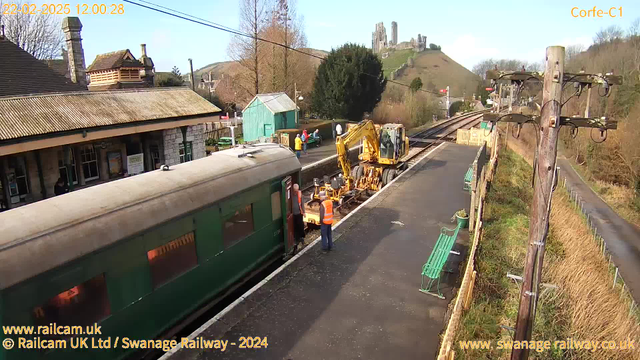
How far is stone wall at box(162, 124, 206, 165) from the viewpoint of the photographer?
17844 millimetres

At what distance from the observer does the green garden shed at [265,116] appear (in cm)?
2838

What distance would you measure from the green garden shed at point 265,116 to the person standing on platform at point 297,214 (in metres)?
17.9

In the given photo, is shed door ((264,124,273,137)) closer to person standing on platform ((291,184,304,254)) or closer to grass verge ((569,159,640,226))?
person standing on platform ((291,184,304,254))

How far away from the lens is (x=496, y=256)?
1042cm

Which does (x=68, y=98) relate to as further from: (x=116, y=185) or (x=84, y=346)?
(x=84, y=346)

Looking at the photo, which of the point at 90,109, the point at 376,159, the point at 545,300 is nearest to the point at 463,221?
the point at 545,300

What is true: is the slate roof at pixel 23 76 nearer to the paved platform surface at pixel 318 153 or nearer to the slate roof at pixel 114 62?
the slate roof at pixel 114 62

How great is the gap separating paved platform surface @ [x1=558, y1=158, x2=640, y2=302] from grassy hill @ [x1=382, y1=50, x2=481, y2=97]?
61220 millimetres

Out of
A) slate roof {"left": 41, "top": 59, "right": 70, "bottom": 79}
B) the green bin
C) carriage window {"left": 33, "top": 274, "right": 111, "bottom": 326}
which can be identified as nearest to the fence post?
the green bin

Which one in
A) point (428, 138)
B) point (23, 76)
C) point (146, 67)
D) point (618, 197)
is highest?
point (146, 67)

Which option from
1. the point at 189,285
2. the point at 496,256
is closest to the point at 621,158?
the point at 496,256

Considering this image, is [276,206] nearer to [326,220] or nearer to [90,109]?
[326,220]

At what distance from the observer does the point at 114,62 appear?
22.6 m

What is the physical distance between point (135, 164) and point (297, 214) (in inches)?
352
